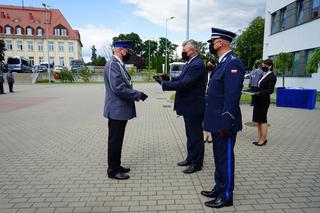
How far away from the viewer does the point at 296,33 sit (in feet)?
66.0

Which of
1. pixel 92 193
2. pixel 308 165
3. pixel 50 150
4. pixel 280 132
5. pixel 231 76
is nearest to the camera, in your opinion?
pixel 231 76

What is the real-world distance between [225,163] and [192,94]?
1.39 metres

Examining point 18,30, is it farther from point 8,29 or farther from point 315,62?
point 315,62

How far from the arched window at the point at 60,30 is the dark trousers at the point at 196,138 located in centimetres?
6661

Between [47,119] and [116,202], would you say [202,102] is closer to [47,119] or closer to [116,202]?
[116,202]

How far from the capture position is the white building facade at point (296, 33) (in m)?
18.1

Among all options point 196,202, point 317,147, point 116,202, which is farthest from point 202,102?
point 317,147

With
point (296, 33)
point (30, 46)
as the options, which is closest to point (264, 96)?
point (296, 33)

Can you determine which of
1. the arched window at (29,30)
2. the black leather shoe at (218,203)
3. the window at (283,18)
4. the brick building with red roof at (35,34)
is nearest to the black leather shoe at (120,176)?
the black leather shoe at (218,203)

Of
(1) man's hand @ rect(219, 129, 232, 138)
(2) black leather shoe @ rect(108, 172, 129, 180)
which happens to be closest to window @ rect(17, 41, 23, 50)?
(2) black leather shoe @ rect(108, 172, 129, 180)

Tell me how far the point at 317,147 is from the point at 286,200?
10.0ft

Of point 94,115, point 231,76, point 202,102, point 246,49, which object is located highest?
point 246,49

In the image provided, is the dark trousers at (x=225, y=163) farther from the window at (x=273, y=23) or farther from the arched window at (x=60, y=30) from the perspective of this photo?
the arched window at (x=60, y=30)

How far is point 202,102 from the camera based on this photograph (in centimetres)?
432
